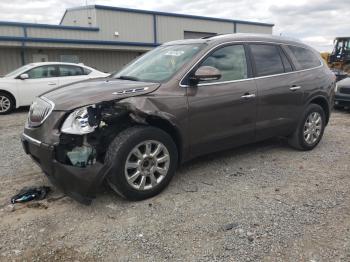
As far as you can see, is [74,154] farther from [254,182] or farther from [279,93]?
[279,93]

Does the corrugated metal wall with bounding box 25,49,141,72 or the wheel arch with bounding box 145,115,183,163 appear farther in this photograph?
the corrugated metal wall with bounding box 25,49,141,72

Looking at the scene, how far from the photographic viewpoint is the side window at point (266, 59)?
492 centimetres

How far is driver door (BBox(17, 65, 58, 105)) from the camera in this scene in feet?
34.0

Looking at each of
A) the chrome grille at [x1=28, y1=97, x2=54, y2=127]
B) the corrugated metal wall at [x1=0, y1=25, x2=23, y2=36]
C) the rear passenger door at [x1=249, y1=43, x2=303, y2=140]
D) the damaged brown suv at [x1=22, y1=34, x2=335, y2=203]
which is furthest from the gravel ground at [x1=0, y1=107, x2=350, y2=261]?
the corrugated metal wall at [x1=0, y1=25, x2=23, y2=36]

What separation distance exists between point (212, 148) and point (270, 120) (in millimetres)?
1129

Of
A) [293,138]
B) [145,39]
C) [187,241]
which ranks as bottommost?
[187,241]

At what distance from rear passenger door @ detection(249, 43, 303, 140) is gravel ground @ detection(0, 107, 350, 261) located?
60cm

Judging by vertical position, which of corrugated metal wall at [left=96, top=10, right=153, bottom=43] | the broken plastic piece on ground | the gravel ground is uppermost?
corrugated metal wall at [left=96, top=10, right=153, bottom=43]

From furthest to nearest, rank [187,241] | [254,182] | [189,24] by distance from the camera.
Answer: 1. [189,24]
2. [254,182]
3. [187,241]

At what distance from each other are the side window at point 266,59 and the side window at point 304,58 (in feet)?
1.35

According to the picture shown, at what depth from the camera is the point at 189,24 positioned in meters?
26.7

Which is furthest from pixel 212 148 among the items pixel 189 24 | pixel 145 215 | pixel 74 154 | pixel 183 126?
pixel 189 24

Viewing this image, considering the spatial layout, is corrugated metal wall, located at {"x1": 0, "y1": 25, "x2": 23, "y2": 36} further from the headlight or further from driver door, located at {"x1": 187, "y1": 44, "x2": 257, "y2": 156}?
the headlight

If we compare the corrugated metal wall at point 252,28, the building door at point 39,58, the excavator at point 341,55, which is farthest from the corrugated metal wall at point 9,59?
the excavator at point 341,55
